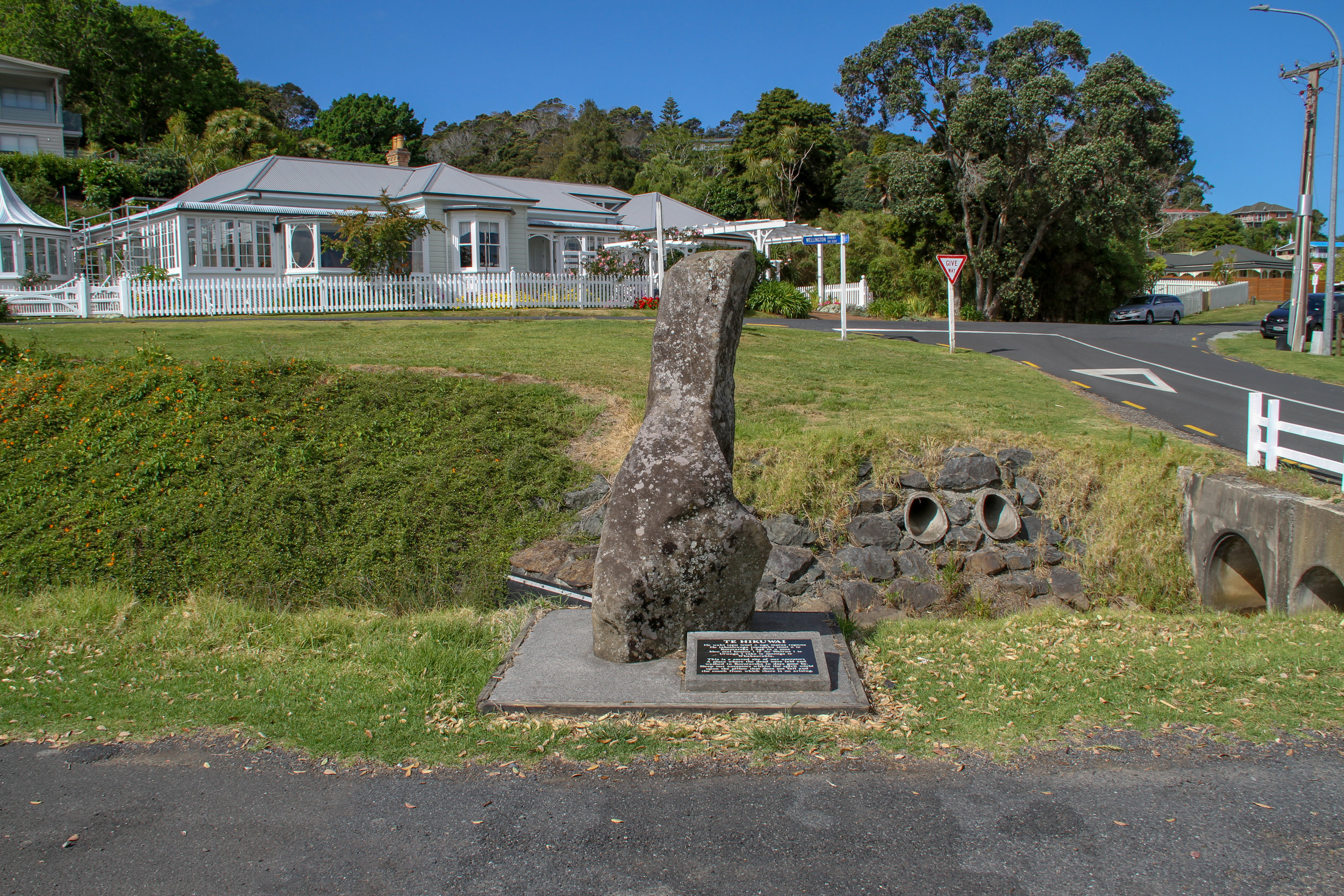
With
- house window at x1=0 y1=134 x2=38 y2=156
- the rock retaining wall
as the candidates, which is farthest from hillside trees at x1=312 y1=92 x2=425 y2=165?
the rock retaining wall

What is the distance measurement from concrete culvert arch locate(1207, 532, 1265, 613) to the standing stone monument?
246 inches

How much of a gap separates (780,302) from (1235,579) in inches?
832

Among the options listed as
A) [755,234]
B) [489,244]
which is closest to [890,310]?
[755,234]

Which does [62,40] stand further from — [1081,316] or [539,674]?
[539,674]

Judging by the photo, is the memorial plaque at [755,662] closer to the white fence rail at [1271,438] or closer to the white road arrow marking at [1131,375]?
the white fence rail at [1271,438]

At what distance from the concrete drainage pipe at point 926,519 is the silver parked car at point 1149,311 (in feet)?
112

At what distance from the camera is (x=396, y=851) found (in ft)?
12.3

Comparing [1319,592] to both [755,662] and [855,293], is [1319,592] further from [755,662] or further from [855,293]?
[855,293]

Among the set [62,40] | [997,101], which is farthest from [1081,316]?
[62,40]

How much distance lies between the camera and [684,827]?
12.8ft

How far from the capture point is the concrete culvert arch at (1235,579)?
938 cm

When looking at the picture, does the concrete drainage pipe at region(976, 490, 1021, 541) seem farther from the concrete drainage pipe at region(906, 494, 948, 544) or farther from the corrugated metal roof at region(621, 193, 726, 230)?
the corrugated metal roof at region(621, 193, 726, 230)

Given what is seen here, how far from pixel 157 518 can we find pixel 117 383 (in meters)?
3.21

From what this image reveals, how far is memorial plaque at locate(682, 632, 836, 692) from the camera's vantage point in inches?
202
